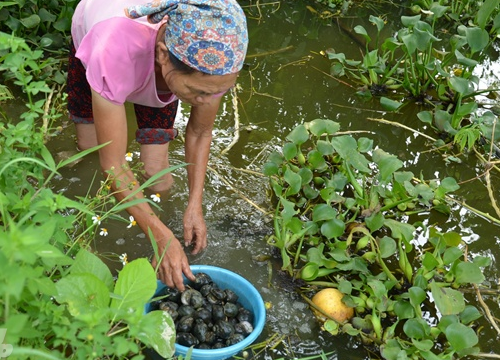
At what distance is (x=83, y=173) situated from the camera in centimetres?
306

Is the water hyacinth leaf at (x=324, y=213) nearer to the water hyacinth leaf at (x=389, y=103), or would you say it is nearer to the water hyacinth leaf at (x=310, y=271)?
the water hyacinth leaf at (x=310, y=271)

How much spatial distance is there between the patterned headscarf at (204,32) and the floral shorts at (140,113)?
2.63 feet

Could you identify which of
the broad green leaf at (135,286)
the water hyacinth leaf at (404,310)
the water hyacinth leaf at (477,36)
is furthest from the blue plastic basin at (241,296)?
the water hyacinth leaf at (477,36)

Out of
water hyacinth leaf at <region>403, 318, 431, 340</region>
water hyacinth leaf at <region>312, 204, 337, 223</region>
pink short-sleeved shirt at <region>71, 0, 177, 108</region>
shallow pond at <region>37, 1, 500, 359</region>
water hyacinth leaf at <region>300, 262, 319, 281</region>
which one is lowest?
shallow pond at <region>37, 1, 500, 359</region>

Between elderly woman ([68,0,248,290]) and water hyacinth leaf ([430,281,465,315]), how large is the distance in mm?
944

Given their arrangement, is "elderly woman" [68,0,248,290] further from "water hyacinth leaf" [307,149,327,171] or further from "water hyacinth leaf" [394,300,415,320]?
"water hyacinth leaf" [394,300,415,320]

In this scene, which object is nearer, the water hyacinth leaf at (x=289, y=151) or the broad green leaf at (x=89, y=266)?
the broad green leaf at (x=89, y=266)

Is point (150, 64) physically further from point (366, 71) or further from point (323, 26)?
point (323, 26)

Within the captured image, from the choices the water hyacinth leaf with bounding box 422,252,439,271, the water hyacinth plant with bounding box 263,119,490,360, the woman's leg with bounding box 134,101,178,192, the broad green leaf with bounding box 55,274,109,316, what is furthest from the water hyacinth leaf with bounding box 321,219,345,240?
the broad green leaf with bounding box 55,274,109,316

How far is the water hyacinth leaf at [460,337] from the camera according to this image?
7.07 ft

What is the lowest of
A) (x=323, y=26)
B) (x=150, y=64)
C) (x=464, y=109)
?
(x=323, y=26)

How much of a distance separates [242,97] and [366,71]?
3.07 feet

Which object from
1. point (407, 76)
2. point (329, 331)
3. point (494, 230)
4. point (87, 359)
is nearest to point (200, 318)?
point (329, 331)

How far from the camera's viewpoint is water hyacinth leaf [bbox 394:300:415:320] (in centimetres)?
237
